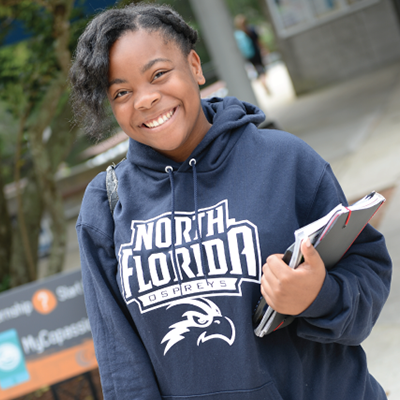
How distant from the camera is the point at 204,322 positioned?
1.38m

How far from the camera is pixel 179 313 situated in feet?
4.58

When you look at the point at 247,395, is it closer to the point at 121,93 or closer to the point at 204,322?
the point at 204,322

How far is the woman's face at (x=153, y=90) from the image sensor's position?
4.58ft

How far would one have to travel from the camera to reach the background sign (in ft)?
10.3

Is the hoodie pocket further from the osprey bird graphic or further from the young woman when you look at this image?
the osprey bird graphic

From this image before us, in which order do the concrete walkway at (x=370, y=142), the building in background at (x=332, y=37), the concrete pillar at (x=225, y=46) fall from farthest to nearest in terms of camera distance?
the building in background at (x=332, y=37), the concrete pillar at (x=225, y=46), the concrete walkway at (x=370, y=142)

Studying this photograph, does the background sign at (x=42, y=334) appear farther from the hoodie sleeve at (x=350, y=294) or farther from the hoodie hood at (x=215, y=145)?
the hoodie sleeve at (x=350, y=294)

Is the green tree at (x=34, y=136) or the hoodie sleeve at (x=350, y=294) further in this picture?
the green tree at (x=34, y=136)

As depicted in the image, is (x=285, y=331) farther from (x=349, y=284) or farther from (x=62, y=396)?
(x=62, y=396)

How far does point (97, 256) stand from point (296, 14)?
13496mm

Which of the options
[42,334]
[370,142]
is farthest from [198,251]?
[370,142]

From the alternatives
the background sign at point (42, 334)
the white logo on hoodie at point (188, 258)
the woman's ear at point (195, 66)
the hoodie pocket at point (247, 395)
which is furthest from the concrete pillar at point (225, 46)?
the hoodie pocket at point (247, 395)

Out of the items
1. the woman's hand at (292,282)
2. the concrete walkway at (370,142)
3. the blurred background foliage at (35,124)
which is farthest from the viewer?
the blurred background foliage at (35,124)

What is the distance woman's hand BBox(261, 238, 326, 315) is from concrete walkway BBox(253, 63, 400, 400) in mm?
1905
